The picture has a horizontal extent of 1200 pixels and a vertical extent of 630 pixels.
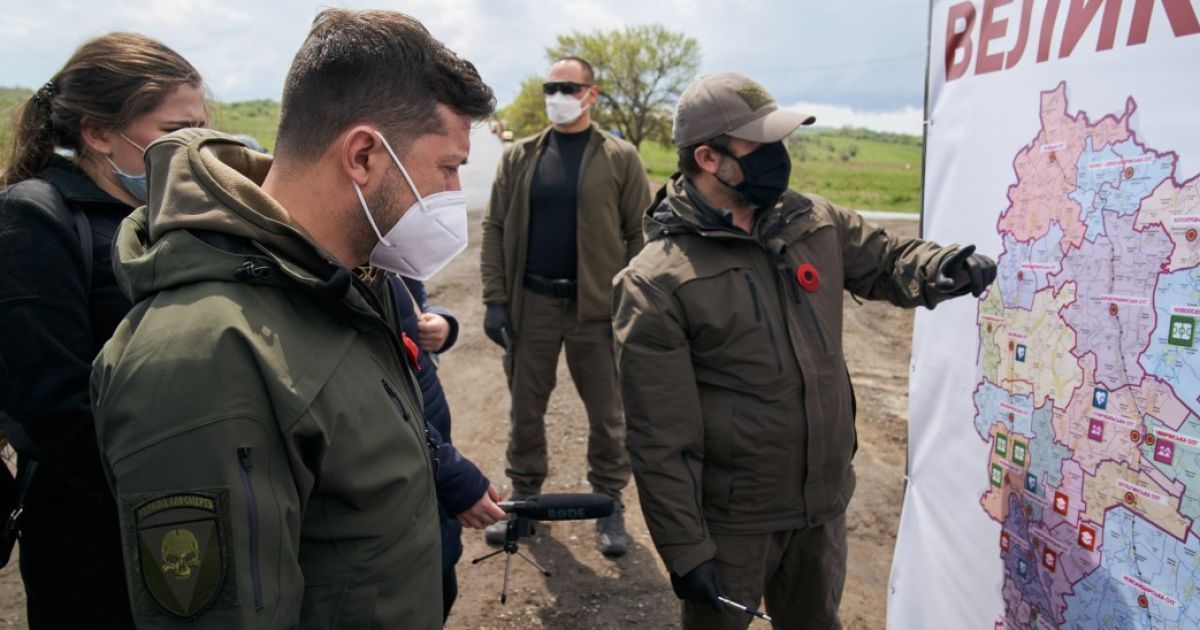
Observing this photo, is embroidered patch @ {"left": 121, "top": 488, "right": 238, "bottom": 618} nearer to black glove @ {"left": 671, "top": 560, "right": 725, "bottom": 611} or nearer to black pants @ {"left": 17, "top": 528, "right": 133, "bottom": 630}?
black pants @ {"left": 17, "top": 528, "right": 133, "bottom": 630}

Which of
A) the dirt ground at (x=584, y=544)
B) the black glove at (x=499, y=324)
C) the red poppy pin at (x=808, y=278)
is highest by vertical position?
the red poppy pin at (x=808, y=278)

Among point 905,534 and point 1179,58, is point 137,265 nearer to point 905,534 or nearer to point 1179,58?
point 1179,58

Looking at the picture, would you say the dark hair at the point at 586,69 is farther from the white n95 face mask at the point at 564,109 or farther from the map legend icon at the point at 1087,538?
the map legend icon at the point at 1087,538

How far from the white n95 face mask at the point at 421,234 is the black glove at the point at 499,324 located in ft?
8.81

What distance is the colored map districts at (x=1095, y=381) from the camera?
1707 mm

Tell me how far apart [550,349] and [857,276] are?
207cm

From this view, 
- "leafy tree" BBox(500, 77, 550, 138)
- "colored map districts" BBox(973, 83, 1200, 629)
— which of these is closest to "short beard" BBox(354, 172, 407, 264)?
"colored map districts" BBox(973, 83, 1200, 629)

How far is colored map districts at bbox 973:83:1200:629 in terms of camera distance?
1.71m

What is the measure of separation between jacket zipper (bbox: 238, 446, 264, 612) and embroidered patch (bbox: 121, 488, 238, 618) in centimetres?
3

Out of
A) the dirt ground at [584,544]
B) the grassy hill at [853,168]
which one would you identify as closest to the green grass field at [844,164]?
the grassy hill at [853,168]

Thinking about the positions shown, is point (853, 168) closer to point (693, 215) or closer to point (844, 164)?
point (844, 164)

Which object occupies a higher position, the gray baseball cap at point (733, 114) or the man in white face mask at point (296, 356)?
the gray baseball cap at point (733, 114)

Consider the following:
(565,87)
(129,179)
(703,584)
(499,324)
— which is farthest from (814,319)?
(565,87)

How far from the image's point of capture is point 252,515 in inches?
41.4
